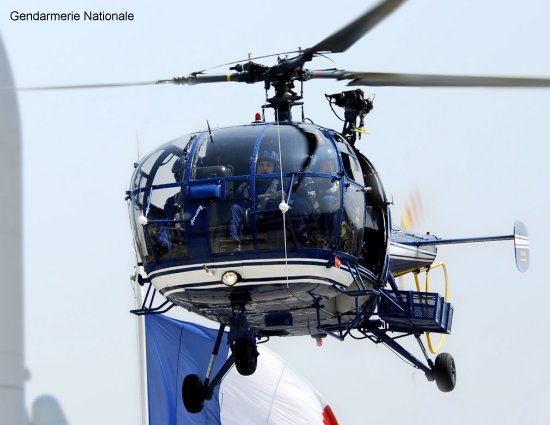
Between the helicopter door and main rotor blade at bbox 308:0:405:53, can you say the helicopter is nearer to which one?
main rotor blade at bbox 308:0:405:53

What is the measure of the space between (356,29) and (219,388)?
11.8m

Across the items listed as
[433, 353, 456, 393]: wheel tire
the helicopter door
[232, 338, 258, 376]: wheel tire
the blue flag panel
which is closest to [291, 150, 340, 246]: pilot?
[232, 338, 258, 376]: wheel tire

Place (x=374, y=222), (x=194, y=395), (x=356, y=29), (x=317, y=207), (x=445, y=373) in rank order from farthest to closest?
1. (x=445, y=373)
2. (x=374, y=222)
3. (x=194, y=395)
4. (x=317, y=207)
5. (x=356, y=29)

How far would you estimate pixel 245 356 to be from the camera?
2628cm

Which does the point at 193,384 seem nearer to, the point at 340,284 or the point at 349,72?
the point at 340,284

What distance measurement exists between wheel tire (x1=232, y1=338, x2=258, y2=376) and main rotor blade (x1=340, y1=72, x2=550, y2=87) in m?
4.53

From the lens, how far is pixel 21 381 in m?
30.5

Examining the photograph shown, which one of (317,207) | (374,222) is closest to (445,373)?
(374,222)

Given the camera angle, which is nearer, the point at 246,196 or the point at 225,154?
the point at 246,196

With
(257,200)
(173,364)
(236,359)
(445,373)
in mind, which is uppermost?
(257,200)

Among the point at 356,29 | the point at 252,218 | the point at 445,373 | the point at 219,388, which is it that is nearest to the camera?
the point at 356,29

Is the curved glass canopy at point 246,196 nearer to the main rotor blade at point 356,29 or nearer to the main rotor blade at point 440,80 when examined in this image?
the main rotor blade at point 440,80

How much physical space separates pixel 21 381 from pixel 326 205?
25.3 feet

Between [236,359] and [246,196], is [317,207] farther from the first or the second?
[236,359]
